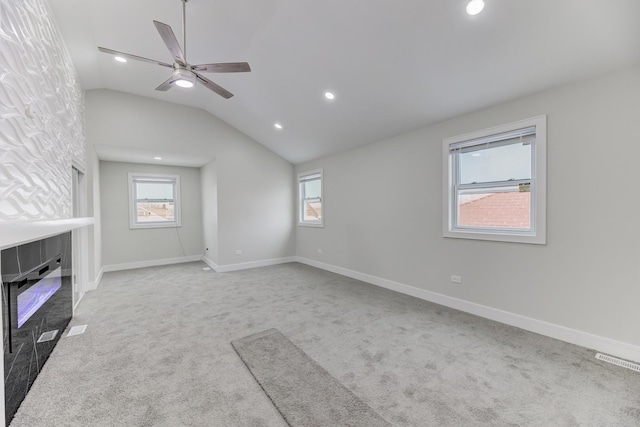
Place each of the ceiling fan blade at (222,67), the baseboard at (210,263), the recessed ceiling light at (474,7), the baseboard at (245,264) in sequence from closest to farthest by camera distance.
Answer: the recessed ceiling light at (474,7)
the ceiling fan blade at (222,67)
the baseboard at (245,264)
the baseboard at (210,263)

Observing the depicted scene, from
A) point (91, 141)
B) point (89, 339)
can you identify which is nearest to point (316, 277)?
point (89, 339)

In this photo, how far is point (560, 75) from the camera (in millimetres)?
2525

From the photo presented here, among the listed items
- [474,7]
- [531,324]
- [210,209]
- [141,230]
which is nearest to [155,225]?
[141,230]

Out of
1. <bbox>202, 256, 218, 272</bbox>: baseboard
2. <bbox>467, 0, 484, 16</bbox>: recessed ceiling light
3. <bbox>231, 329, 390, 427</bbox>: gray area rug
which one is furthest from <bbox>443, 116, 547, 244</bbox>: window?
<bbox>202, 256, 218, 272</bbox>: baseboard

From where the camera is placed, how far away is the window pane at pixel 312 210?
20.2 ft

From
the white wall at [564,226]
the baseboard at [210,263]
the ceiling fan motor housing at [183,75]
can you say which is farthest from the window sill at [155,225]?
the white wall at [564,226]

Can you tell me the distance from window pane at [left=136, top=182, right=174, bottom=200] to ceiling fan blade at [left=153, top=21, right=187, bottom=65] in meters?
4.87

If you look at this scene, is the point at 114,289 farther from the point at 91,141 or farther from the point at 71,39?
the point at 71,39

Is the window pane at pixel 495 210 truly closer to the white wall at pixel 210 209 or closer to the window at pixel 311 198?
the window at pixel 311 198

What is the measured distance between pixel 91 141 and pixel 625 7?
21.6 ft

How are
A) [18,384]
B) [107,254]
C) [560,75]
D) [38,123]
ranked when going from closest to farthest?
[18,384]
[38,123]
[560,75]
[107,254]

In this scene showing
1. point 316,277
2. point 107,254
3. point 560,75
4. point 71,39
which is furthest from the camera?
point 107,254

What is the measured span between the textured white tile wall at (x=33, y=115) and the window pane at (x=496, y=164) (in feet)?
14.2

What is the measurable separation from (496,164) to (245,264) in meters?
5.00
